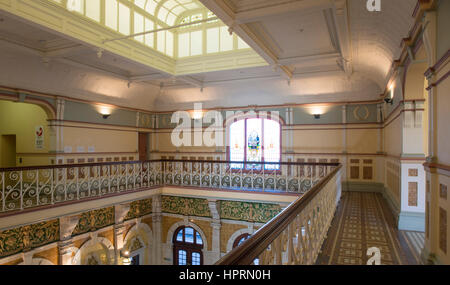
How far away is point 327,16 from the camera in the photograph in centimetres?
587

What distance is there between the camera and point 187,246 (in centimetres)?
1077

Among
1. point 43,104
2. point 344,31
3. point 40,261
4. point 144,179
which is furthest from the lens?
point 144,179

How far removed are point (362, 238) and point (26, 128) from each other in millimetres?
11027

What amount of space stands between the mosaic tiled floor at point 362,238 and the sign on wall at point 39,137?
950 cm

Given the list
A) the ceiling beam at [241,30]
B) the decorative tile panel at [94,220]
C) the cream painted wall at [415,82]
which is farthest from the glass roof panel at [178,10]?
the cream painted wall at [415,82]

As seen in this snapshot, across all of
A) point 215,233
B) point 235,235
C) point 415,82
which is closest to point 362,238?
point 415,82

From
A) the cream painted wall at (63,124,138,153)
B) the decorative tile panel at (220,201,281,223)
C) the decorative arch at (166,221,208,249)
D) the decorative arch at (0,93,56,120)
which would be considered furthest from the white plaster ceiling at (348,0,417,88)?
the cream painted wall at (63,124,138,153)

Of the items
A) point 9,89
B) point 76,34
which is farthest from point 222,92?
point 9,89

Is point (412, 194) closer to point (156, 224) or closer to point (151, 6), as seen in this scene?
point (156, 224)

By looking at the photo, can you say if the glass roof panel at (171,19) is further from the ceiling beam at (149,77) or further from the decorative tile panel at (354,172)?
the decorative tile panel at (354,172)

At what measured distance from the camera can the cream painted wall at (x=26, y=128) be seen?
386 inches

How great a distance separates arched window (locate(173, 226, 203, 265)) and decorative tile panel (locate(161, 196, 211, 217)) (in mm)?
699

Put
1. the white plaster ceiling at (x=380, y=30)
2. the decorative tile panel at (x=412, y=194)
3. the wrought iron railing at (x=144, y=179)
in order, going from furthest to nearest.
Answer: the wrought iron railing at (x=144, y=179)
the decorative tile panel at (x=412, y=194)
the white plaster ceiling at (x=380, y=30)

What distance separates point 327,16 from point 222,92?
6972mm
